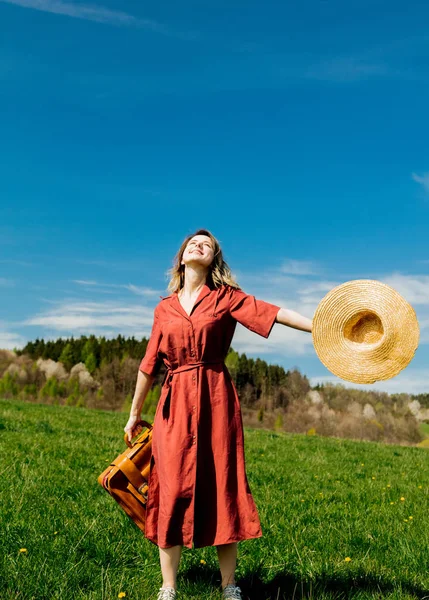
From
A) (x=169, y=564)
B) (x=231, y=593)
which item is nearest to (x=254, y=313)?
(x=169, y=564)

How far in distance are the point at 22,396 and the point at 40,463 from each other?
51.8m

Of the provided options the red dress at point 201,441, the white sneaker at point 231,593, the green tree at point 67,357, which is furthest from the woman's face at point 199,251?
the green tree at point 67,357

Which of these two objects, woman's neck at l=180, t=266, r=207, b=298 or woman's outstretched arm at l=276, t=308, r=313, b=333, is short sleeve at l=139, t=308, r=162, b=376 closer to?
woman's neck at l=180, t=266, r=207, b=298

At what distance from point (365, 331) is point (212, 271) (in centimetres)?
130

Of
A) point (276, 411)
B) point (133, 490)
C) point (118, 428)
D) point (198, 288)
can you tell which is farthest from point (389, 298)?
point (276, 411)

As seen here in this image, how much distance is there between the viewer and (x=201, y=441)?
4246 millimetres

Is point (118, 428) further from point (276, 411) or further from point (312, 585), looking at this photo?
point (276, 411)

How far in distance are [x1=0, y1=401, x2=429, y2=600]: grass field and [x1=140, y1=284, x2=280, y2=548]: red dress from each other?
1.93ft

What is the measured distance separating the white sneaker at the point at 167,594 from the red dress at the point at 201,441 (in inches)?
12.6

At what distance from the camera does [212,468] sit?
168 inches

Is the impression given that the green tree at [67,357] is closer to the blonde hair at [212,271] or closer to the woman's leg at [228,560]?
the blonde hair at [212,271]

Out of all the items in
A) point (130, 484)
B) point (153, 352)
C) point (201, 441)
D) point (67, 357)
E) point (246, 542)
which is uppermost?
point (67, 357)

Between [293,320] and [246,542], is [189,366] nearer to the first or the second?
[293,320]

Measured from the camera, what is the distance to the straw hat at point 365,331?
13.0 feet
